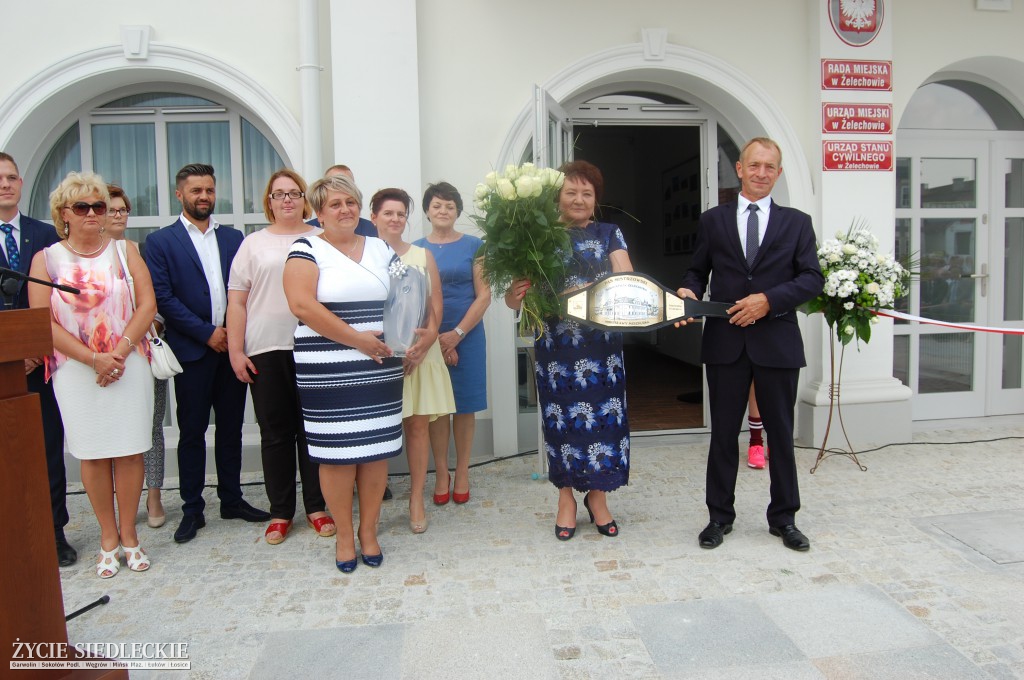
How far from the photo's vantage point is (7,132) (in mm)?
4973

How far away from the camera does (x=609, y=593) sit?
10.4ft

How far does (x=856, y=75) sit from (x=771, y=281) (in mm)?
3067

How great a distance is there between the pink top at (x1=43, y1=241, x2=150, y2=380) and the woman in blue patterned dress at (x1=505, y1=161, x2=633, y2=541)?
1932 millimetres

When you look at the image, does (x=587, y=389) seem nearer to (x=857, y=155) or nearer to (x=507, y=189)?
(x=507, y=189)

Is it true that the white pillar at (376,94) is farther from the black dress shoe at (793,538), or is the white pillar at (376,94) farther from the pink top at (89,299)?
the black dress shoe at (793,538)

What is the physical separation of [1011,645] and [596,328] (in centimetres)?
200

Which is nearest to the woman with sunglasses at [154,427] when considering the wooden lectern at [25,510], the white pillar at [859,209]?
the wooden lectern at [25,510]

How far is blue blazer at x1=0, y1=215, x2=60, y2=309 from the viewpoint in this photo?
3742 mm

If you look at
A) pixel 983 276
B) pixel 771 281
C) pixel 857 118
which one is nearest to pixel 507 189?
pixel 771 281

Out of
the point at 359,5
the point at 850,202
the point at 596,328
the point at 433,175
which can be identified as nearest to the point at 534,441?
the point at 433,175

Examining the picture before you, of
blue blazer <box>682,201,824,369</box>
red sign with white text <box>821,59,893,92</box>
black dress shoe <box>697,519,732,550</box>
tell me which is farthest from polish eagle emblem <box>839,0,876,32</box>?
black dress shoe <box>697,519,732,550</box>

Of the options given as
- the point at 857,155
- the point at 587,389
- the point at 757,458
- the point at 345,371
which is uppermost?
the point at 857,155

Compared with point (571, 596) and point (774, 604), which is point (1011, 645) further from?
point (571, 596)

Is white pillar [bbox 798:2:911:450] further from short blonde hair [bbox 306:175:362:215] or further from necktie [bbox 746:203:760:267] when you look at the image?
short blonde hair [bbox 306:175:362:215]
